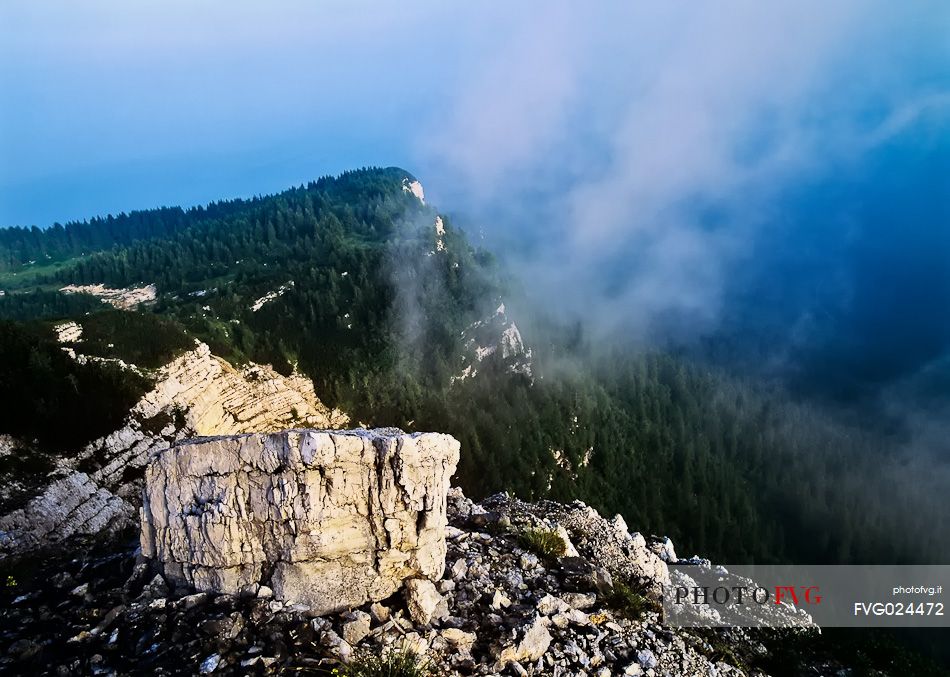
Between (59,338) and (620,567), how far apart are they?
50894 millimetres

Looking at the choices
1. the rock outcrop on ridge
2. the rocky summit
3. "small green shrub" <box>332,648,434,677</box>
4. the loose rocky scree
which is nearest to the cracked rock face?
the rocky summit

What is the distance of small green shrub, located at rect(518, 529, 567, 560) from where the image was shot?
60.5 feet

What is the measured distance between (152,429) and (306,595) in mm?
34232

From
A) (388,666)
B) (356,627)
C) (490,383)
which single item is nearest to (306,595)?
(356,627)

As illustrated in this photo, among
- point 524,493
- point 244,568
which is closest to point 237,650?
point 244,568

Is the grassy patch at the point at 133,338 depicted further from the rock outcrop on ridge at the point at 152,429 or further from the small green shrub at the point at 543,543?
the small green shrub at the point at 543,543

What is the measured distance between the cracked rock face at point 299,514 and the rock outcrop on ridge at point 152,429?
51.9 feet

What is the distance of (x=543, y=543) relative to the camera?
18.6 meters

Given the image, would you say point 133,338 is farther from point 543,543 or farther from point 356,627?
point 356,627

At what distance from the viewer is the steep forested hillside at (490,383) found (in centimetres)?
8381

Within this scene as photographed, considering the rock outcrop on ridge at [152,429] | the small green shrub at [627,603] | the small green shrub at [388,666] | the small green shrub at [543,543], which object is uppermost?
the rock outcrop on ridge at [152,429]

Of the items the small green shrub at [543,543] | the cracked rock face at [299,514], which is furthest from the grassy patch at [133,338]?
the small green shrub at [543,543]

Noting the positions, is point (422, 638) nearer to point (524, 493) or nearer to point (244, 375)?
point (244, 375)

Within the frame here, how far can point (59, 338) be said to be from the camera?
47.0m
